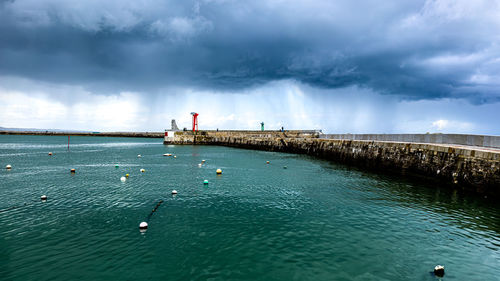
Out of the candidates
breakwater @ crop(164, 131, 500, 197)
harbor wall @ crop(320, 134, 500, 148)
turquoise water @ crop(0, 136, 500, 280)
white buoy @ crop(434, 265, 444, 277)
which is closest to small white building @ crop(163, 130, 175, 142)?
breakwater @ crop(164, 131, 500, 197)

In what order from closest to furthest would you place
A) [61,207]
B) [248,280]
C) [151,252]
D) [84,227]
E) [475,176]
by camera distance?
[248,280]
[151,252]
[84,227]
[61,207]
[475,176]

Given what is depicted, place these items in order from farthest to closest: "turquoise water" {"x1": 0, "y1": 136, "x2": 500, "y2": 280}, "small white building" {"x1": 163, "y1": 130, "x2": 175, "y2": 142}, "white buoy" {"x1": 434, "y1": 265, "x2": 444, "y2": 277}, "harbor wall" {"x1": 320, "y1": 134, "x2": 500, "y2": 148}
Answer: "small white building" {"x1": 163, "y1": 130, "x2": 175, "y2": 142} → "harbor wall" {"x1": 320, "y1": 134, "x2": 500, "y2": 148} → "turquoise water" {"x1": 0, "y1": 136, "x2": 500, "y2": 280} → "white buoy" {"x1": 434, "y1": 265, "x2": 444, "y2": 277}

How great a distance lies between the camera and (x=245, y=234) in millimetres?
9734

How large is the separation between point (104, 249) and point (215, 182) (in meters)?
12.3

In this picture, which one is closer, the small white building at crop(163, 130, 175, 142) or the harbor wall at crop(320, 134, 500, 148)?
the harbor wall at crop(320, 134, 500, 148)

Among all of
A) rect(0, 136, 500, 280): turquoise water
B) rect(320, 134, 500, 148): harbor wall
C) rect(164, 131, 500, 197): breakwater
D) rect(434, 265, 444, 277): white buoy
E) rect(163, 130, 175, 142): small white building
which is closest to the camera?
rect(434, 265, 444, 277): white buoy

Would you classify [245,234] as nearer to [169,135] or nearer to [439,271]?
[439,271]

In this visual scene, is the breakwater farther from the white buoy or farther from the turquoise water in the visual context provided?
the white buoy

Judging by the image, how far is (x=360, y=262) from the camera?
779 cm

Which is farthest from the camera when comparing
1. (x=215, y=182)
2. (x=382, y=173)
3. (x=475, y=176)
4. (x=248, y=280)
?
(x=382, y=173)

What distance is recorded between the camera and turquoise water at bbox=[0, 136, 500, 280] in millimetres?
7254

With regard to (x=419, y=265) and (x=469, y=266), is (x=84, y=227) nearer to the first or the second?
(x=419, y=265)

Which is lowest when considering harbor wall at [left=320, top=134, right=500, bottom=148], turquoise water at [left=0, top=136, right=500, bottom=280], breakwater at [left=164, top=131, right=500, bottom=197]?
turquoise water at [left=0, top=136, right=500, bottom=280]

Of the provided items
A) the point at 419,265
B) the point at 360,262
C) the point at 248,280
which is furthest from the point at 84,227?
the point at 419,265
